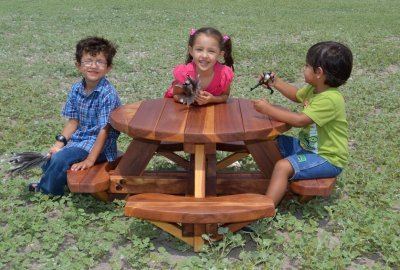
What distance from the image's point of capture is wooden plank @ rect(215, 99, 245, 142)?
3.83 m

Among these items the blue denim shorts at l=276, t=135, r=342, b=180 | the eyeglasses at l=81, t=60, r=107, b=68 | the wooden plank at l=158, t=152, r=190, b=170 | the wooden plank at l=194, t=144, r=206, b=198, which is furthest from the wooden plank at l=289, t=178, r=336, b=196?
the eyeglasses at l=81, t=60, r=107, b=68

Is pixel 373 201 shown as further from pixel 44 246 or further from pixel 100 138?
pixel 44 246

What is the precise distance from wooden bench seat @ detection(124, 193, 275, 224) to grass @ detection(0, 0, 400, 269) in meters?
0.28

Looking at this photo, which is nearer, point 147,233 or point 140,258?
point 140,258

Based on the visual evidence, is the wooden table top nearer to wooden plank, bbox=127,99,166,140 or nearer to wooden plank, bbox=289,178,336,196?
wooden plank, bbox=127,99,166,140

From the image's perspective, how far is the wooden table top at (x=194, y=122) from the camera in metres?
3.82

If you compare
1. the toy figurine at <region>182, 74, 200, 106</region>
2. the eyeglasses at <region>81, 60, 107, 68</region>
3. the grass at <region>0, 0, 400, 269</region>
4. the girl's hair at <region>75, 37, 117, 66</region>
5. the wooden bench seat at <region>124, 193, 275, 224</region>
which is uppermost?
the girl's hair at <region>75, 37, 117, 66</region>

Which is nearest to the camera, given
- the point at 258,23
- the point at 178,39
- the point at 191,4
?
the point at 178,39

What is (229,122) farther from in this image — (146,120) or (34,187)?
(34,187)

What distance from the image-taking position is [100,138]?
14.8 ft

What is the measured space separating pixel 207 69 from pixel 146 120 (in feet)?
2.84

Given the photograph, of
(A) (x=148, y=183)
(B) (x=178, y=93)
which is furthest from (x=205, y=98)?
(A) (x=148, y=183)

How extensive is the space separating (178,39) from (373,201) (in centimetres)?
957

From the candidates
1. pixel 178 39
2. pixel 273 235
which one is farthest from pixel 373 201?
pixel 178 39
